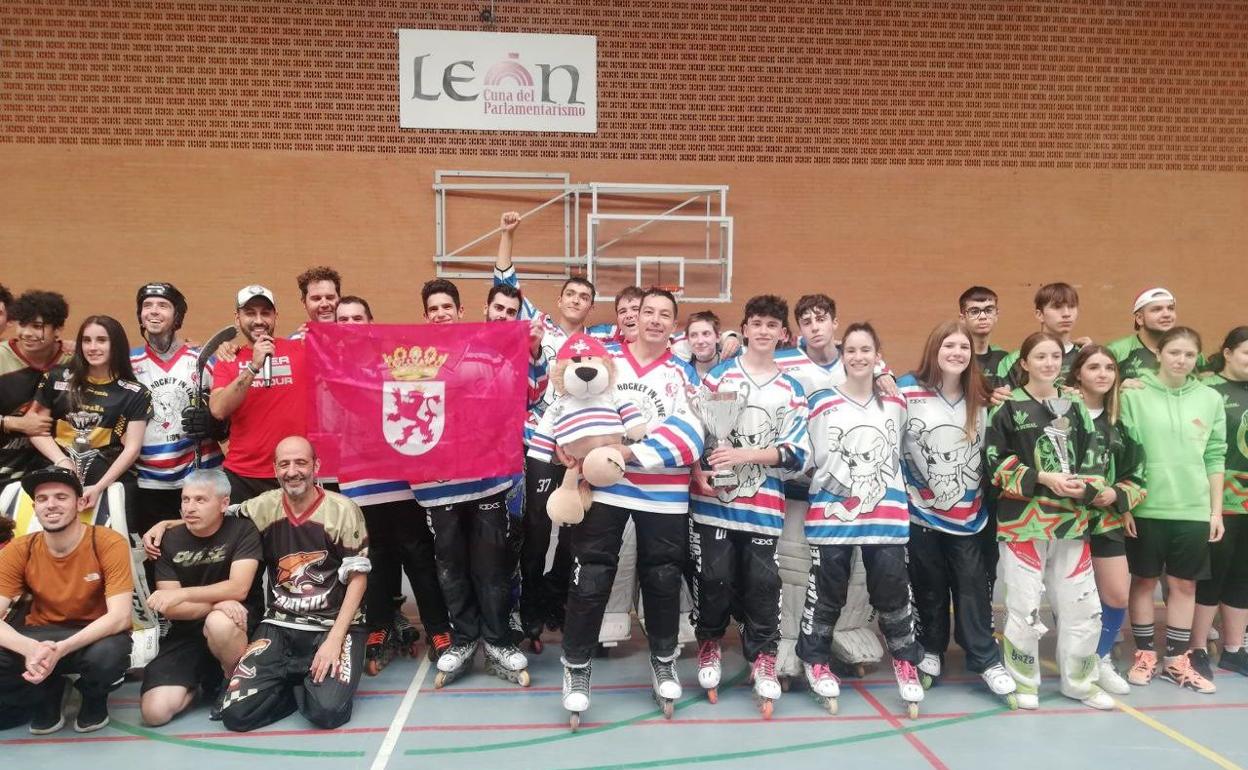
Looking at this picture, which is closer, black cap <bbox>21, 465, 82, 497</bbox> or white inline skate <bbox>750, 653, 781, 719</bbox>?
black cap <bbox>21, 465, 82, 497</bbox>

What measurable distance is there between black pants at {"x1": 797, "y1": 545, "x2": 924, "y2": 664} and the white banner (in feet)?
18.0

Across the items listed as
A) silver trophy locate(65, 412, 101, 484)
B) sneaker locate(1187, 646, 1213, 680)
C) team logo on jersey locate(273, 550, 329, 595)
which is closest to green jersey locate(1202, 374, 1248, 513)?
sneaker locate(1187, 646, 1213, 680)

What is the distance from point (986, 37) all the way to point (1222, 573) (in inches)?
235

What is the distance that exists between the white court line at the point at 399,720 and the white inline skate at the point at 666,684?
115 cm

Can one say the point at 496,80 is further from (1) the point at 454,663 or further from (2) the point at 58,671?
(2) the point at 58,671

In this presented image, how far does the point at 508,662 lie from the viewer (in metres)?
3.75

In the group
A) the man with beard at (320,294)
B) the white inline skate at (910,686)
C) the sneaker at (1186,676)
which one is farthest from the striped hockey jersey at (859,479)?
the man with beard at (320,294)

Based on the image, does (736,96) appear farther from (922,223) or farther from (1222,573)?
(1222,573)

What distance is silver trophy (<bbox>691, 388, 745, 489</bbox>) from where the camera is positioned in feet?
11.0

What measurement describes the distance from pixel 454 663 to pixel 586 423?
4.92 ft

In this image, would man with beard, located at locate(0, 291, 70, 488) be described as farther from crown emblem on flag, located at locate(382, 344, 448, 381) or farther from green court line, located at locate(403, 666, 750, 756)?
green court line, located at locate(403, 666, 750, 756)

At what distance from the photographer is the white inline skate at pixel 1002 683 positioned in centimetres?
352

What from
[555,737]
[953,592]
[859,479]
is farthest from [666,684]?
[953,592]

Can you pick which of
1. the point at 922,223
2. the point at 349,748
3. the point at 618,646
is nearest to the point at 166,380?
the point at 349,748
